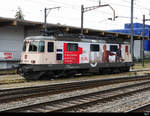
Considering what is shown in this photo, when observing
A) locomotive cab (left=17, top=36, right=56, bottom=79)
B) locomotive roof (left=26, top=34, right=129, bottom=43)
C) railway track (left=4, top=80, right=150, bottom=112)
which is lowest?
railway track (left=4, top=80, right=150, bottom=112)

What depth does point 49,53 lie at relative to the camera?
1783cm

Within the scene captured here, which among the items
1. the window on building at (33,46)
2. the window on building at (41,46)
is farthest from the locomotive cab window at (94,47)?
the window on building at (33,46)

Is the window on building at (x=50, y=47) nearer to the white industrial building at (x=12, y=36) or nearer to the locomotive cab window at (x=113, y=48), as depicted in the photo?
the locomotive cab window at (x=113, y=48)

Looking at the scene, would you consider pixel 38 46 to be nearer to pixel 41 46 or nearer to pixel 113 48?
pixel 41 46

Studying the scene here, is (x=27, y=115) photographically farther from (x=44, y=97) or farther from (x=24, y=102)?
(x=44, y=97)

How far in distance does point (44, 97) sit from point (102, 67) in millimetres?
11153

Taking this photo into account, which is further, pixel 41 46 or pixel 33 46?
pixel 33 46

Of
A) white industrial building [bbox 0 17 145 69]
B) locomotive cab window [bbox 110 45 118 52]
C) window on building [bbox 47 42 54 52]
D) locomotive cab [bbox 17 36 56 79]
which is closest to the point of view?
locomotive cab [bbox 17 36 56 79]

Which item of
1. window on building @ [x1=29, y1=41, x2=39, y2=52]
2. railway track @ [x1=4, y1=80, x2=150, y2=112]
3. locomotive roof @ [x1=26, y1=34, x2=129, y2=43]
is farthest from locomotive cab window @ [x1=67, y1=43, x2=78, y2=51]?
railway track @ [x1=4, y1=80, x2=150, y2=112]

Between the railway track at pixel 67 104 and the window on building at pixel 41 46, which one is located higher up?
the window on building at pixel 41 46

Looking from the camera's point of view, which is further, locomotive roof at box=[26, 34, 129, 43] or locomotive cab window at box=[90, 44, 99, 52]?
locomotive cab window at box=[90, 44, 99, 52]

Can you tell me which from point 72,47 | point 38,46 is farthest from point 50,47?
point 72,47

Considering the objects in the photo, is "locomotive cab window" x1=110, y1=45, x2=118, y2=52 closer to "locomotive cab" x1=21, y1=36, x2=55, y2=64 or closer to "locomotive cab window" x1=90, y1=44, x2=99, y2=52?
"locomotive cab window" x1=90, y1=44, x2=99, y2=52

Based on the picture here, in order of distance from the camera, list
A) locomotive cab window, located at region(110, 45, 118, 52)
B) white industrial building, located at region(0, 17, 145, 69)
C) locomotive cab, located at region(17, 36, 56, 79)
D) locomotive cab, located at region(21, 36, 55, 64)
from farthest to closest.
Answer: white industrial building, located at region(0, 17, 145, 69) → locomotive cab window, located at region(110, 45, 118, 52) → locomotive cab, located at region(21, 36, 55, 64) → locomotive cab, located at region(17, 36, 56, 79)
